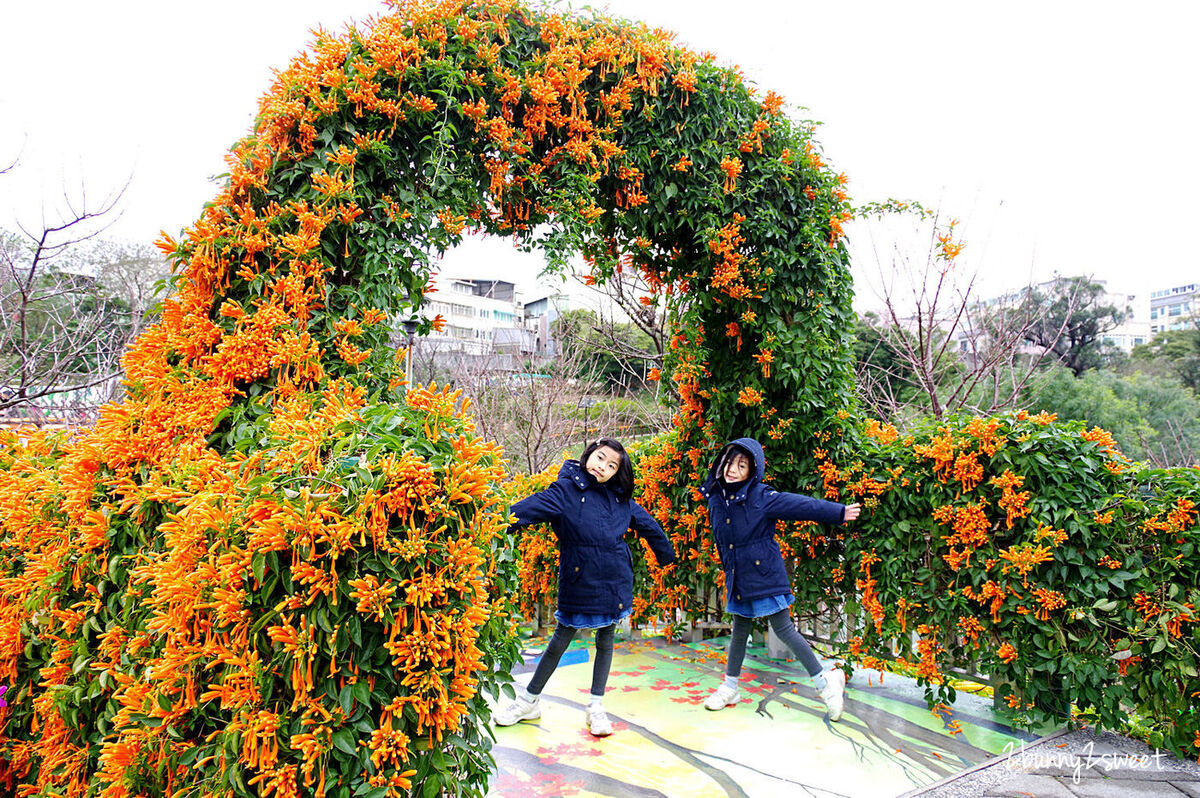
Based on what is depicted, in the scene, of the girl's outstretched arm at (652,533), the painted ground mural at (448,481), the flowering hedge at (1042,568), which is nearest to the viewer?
the painted ground mural at (448,481)

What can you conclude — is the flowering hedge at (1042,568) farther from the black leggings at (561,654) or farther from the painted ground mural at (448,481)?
the black leggings at (561,654)

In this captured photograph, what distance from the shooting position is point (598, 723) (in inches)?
125

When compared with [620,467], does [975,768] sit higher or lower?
lower

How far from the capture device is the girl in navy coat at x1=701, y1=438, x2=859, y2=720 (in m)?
3.42

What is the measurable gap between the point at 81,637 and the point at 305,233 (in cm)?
160

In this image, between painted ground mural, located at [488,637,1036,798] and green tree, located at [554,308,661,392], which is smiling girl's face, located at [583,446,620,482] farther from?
green tree, located at [554,308,661,392]

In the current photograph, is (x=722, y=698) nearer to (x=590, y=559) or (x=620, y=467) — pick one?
(x=590, y=559)

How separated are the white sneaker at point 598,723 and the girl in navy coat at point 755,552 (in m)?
0.65

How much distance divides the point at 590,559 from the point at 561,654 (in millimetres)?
515

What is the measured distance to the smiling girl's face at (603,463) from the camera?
325 cm

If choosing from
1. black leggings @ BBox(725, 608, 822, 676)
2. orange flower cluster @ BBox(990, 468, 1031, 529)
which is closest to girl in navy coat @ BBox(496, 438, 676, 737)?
black leggings @ BBox(725, 608, 822, 676)

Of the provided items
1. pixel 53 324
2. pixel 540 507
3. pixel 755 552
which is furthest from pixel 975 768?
pixel 53 324

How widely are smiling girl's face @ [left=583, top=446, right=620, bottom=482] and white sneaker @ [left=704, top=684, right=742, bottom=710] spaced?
1372 millimetres

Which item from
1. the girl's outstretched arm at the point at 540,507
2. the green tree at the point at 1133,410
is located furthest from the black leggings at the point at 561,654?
the green tree at the point at 1133,410
